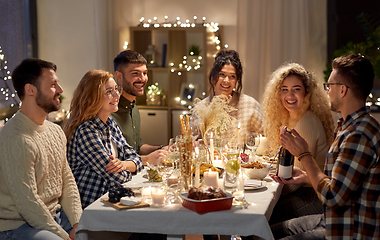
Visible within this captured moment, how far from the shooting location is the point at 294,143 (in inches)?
77.5

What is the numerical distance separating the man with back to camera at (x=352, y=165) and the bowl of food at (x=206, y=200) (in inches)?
16.2

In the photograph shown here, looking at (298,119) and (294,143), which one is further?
(298,119)

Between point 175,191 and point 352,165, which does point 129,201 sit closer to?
point 175,191

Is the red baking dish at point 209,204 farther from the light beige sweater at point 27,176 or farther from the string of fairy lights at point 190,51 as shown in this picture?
the string of fairy lights at point 190,51

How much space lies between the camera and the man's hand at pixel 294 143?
1.95 metres

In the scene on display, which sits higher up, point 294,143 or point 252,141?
point 294,143

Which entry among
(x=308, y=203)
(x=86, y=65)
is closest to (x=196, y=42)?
Result: (x=86, y=65)

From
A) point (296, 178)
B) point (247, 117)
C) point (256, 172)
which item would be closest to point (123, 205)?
point (256, 172)

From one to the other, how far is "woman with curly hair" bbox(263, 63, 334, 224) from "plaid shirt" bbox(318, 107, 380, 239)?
0.75 metres

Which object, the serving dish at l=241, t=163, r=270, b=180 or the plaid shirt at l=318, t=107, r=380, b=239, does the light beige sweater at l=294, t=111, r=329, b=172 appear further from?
the plaid shirt at l=318, t=107, r=380, b=239

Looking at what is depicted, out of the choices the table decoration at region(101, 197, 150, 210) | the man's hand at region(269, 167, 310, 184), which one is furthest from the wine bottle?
the table decoration at region(101, 197, 150, 210)

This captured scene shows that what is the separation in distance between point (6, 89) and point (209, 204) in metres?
3.71

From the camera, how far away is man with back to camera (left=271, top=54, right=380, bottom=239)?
5.32 ft

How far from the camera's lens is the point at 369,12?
4750mm
